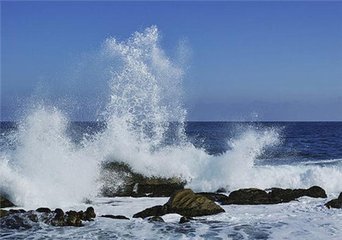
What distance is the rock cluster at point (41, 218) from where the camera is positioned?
10.8 metres

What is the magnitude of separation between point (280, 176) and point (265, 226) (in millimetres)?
7828

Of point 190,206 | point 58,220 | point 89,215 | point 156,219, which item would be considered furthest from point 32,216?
point 190,206

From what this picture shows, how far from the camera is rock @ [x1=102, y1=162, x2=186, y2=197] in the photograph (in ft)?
51.1

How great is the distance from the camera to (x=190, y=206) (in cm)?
1203

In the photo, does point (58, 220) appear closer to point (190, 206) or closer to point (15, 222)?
point (15, 222)

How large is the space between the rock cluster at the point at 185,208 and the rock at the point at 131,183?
10.8 ft

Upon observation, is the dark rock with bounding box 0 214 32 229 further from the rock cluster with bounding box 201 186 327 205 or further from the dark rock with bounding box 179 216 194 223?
the rock cluster with bounding box 201 186 327 205

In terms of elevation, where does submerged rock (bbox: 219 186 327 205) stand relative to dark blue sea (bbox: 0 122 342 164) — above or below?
below

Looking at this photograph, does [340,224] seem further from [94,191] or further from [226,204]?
[94,191]

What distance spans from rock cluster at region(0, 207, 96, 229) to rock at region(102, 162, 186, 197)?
3872 mm

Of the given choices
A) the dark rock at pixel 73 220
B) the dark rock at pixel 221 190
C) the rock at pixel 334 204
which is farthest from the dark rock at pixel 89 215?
the dark rock at pixel 221 190

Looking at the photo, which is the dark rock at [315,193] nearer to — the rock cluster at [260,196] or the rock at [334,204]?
the rock cluster at [260,196]

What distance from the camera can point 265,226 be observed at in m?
10.9

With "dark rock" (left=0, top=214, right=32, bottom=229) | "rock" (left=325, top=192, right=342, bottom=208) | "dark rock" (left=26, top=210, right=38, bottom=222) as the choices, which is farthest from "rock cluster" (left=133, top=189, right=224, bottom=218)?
"rock" (left=325, top=192, right=342, bottom=208)
